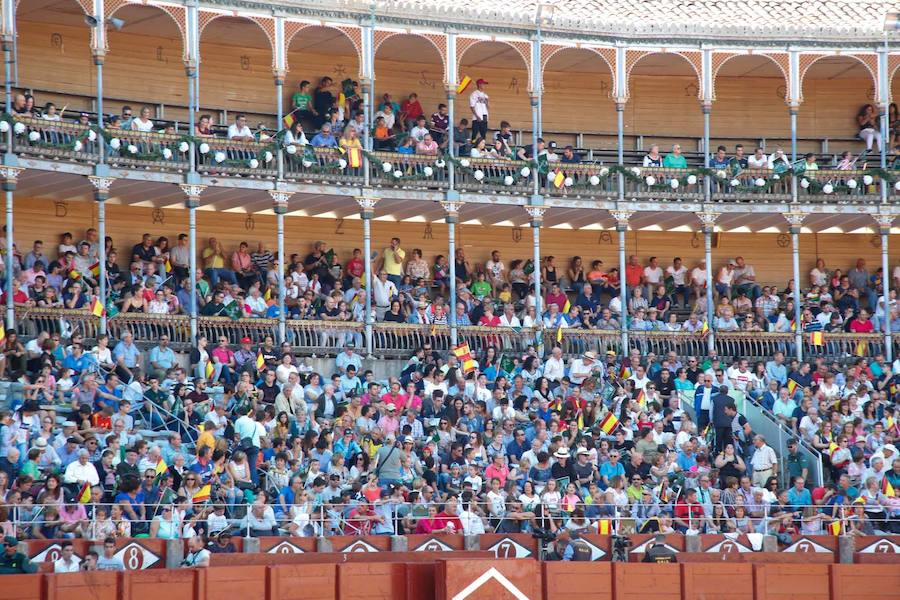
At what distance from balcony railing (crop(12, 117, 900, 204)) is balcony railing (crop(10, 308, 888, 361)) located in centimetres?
328

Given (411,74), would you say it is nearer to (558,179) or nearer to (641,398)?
(558,179)

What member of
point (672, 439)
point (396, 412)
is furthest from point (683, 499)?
point (396, 412)

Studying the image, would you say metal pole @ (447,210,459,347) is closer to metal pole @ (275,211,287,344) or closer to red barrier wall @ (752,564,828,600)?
metal pole @ (275,211,287,344)

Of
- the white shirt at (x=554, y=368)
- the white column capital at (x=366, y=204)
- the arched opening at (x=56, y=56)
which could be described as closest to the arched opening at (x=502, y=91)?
the white column capital at (x=366, y=204)

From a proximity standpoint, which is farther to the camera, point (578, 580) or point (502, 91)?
point (502, 91)

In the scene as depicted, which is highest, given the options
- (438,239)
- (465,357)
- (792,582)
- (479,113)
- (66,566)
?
(479,113)

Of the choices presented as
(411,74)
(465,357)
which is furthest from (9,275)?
(411,74)

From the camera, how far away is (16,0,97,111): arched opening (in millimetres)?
37125

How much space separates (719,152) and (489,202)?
19.1 feet

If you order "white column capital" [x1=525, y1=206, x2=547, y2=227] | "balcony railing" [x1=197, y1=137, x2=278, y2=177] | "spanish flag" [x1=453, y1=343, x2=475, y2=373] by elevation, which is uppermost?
"balcony railing" [x1=197, y1=137, x2=278, y2=177]

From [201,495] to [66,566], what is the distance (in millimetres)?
2734

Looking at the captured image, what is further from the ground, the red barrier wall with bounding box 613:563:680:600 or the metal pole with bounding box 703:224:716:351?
the metal pole with bounding box 703:224:716:351

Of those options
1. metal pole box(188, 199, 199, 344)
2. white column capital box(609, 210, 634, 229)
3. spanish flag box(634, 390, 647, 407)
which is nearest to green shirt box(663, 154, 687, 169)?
white column capital box(609, 210, 634, 229)

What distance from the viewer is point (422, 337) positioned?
A: 37.8 meters
